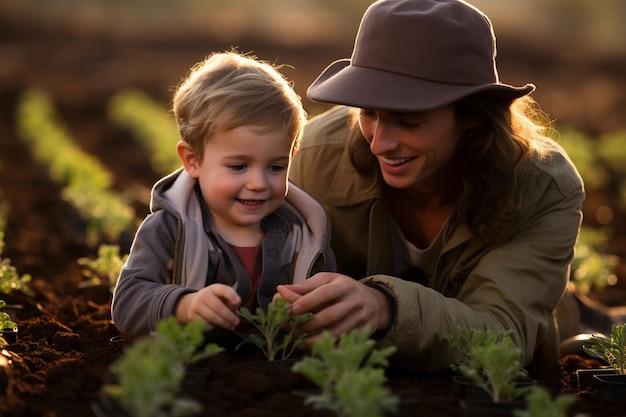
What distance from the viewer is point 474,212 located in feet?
13.5

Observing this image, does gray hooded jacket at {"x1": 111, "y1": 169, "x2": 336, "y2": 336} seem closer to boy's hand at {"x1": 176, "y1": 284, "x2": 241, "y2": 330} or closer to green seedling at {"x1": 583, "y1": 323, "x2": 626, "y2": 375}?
boy's hand at {"x1": 176, "y1": 284, "x2": 241, "y2": 330}

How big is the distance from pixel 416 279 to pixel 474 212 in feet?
1.80

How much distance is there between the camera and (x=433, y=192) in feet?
14.3

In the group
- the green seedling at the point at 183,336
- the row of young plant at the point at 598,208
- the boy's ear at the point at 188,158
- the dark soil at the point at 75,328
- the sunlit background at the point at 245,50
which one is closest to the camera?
the green seedling at the point at 183,336

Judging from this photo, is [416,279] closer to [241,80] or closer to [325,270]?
[325,270]

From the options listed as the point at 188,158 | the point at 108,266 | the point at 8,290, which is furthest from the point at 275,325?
the point at 108,266

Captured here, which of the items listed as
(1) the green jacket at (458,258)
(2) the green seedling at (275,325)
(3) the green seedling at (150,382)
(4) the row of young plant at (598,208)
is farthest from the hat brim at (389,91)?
(4) the row of young plant at (598,208)

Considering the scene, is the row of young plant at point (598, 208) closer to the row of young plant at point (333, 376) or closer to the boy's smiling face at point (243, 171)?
the row of young plant at point (333, 376)

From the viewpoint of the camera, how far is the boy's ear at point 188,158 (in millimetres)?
3656

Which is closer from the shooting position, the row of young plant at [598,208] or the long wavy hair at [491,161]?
the long wavy hair at [491,161]

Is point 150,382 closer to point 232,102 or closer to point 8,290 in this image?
point 232,102

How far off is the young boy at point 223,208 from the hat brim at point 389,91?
0.18 m

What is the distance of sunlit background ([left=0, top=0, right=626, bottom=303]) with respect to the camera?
9883 millimetres

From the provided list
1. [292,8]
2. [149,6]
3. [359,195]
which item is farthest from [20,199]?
[292,8]
